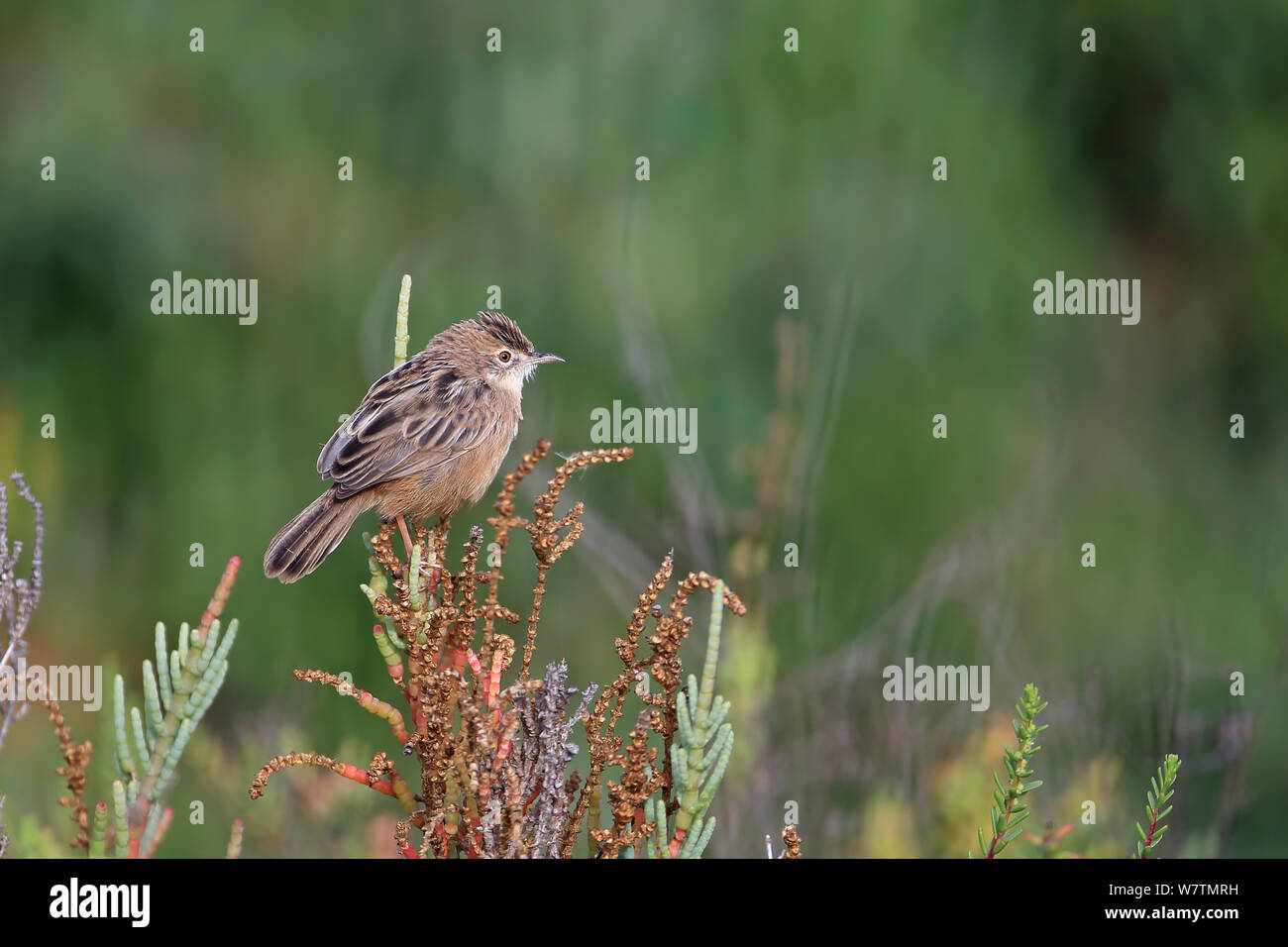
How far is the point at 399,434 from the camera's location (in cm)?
459

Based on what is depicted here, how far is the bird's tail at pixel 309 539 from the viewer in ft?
14.0

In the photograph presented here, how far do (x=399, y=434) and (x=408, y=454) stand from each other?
0.29ft

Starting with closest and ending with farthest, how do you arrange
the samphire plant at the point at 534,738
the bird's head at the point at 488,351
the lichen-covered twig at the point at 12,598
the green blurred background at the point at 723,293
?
the samphire plant at the point at 534,738 < the lichen-covered twig at the point at 12,598 < the bird's head at the point at 488,351 < the green blurred background at the point at 723,293

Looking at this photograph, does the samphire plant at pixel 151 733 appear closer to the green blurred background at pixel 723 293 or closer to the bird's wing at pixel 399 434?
the bird's wing at pixel 399 434

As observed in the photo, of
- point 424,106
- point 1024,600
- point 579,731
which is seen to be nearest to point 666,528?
point 579,731

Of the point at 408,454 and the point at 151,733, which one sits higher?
the point at 408,454

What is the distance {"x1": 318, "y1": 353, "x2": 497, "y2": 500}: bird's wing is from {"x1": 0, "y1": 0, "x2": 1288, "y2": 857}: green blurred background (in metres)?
2.24

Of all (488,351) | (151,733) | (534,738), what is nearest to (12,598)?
(151,733)

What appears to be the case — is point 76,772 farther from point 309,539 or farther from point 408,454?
point 408,454

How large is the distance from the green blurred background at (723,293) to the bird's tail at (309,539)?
260cm

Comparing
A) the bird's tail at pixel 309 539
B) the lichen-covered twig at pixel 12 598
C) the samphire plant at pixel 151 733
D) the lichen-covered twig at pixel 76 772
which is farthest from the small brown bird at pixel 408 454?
the lichen-covered twig at pixel 76 772

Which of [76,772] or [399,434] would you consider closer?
[76,772]

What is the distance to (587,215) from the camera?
31.5ft

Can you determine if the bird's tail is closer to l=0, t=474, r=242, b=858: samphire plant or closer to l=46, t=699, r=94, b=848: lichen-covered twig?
l=0, t=474, r=242, b=858: samphire plant
